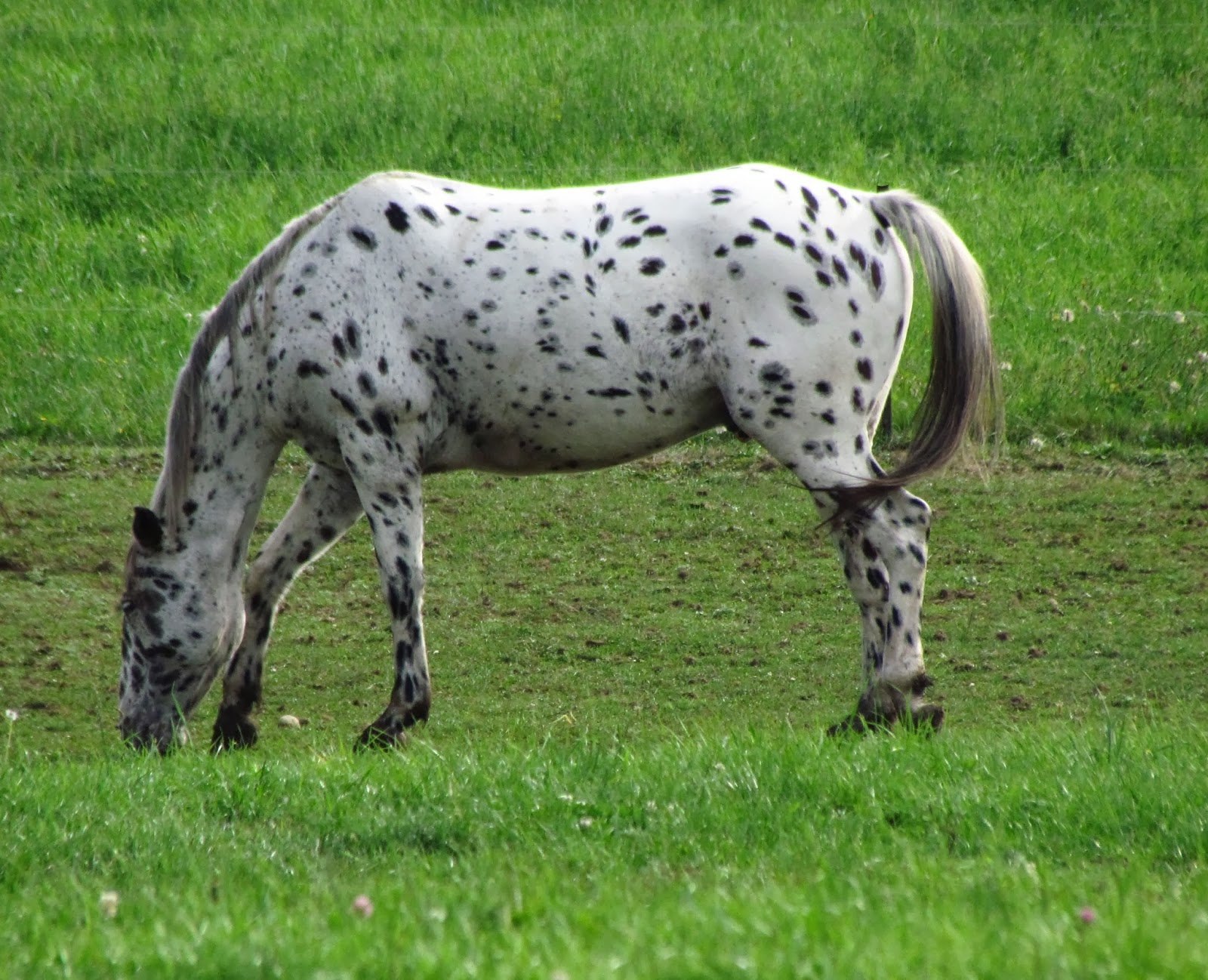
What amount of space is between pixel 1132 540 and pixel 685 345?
376cm

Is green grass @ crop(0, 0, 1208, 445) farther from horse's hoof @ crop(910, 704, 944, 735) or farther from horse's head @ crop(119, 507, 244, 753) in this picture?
horse's hoof @ crop(910, 704, 944, 735)

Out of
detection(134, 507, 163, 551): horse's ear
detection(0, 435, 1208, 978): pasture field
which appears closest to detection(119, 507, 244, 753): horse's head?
detection(134, 507, 163, 551): horse's ear

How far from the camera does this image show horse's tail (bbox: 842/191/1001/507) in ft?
19.5

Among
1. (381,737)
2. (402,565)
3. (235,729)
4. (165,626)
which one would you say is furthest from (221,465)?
(381,737)

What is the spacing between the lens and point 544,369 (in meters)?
5.86

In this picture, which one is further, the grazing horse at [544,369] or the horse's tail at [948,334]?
the horse's tail at [948,334]

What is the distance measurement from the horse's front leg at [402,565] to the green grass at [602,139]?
474cm

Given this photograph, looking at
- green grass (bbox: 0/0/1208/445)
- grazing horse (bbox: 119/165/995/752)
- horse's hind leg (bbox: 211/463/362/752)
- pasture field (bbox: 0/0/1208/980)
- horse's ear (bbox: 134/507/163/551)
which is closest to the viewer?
pasture field (bbox: 0/0/1208/980)

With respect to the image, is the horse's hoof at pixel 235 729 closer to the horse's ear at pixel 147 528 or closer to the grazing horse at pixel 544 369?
the grazing horse at pixel 544 369

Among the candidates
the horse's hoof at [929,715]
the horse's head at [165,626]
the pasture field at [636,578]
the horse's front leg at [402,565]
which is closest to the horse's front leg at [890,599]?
the horse's hoof at [929,715]

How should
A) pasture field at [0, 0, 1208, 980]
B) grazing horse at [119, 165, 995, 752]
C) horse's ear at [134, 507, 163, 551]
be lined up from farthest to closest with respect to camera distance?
1. horse's ear at [134, 507, 163, 551]
2. grazing horse at [119, 165, 995, 752]
3. pasture field at [0, 0, 1208, 980]

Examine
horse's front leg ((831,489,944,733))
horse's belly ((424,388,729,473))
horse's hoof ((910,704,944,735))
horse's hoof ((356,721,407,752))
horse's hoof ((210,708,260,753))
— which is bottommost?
horse's hoof ((210,708,260,753))

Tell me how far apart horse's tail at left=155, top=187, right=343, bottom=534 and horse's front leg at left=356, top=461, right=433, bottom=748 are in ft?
2.44

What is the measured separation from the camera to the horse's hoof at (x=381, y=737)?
5652 mm
